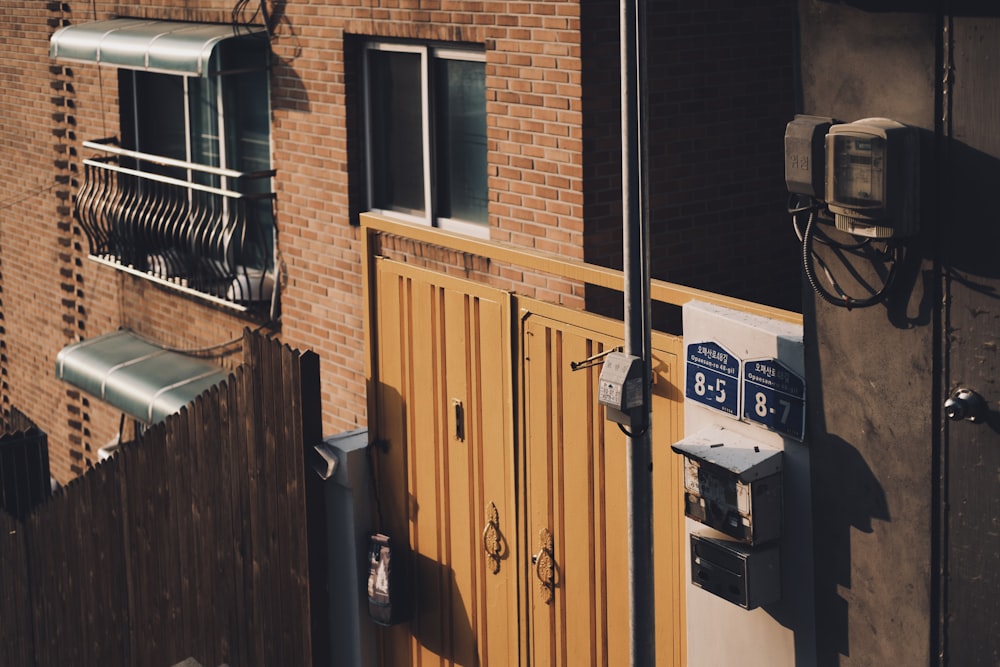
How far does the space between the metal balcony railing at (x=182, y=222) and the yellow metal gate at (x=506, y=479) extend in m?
3.90

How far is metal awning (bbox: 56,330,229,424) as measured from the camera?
11.6 meters

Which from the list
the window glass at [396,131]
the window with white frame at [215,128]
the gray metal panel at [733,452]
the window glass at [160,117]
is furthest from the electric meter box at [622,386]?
the window glass at [160,117]

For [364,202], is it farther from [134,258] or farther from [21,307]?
[21,307]

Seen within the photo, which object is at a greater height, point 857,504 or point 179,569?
point 857,504

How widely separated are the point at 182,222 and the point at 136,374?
1.33 m

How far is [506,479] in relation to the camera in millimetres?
6625

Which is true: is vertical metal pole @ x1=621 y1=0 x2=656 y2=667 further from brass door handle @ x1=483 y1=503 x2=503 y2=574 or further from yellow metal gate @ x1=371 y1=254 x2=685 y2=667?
brass door handle @ x1=483 y1=503 x2=503 y2=574

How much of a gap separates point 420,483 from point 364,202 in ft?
10.6

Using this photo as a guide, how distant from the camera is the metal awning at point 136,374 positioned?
38.1 feet

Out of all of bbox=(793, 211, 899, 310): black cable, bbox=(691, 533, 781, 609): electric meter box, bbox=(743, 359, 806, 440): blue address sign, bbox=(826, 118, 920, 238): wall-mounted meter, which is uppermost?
bbox=(826, 118, 920, 238): wall-mounted meter

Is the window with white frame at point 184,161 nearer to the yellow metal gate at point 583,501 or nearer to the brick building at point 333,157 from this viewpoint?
the brick building at point 333,157

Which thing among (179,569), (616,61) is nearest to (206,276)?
(179,569)

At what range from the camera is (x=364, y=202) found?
9.95 meters

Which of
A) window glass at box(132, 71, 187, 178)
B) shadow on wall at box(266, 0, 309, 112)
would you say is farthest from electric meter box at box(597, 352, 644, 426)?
window glass at box(132, 71, 187, 178)
